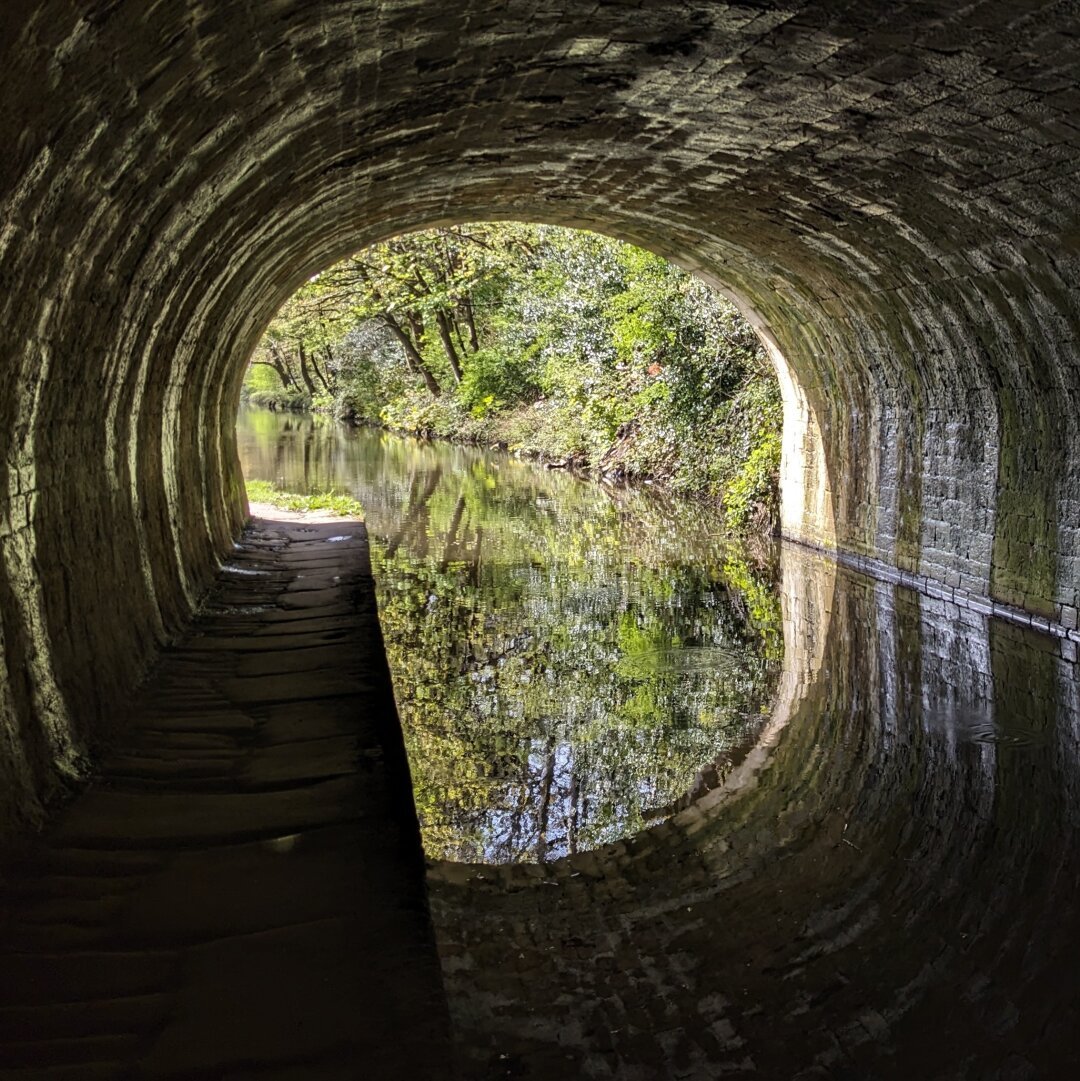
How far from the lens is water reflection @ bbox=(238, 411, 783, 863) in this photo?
623 cm

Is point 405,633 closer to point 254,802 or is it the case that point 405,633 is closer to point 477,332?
point 254,802

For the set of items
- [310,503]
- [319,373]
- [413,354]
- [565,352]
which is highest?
[319,373]

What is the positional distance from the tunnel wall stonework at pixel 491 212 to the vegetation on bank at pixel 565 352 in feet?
16.7

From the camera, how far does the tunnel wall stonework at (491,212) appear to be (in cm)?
431

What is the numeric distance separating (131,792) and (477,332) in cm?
3420

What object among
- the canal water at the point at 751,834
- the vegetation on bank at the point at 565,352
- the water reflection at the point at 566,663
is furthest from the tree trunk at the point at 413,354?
the canal water at the point at 751,834

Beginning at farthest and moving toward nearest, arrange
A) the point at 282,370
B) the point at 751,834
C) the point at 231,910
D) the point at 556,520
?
the point at 282,370 < the point at 556,520 < the point at 751,834 < the point at 231,910

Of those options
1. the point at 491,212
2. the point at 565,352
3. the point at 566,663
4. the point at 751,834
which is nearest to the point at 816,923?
the point at 751,834

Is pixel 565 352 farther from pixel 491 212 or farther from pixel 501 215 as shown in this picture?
pixel 491 212

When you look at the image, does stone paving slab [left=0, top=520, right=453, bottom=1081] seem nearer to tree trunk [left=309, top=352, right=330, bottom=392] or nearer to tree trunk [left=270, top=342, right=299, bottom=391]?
tree trunk [left=309, top=352, right=330, bottom=392]

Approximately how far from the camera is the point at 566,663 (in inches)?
356

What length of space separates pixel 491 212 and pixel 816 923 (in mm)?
9843

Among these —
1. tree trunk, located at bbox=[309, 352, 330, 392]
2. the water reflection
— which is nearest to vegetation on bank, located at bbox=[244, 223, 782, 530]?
the water reflection

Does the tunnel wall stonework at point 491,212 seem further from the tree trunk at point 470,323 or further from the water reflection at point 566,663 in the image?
the tree trunk at point 470,323
